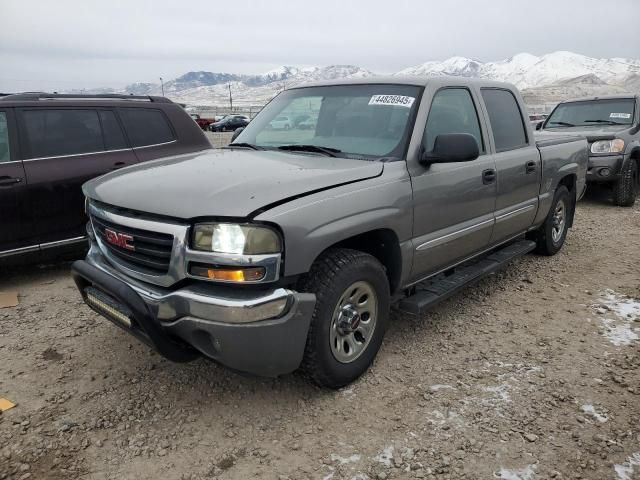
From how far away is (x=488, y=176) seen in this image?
3.92 meters

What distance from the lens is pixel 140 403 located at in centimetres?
293

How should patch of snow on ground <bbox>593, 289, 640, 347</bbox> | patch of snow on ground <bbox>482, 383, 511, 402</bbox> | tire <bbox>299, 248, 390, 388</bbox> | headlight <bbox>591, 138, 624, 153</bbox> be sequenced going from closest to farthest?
1. tire <bbox>299, 248, 390, 388</bbox>
2. patch of snow on ground <bbox>482, 383, 511, 402</bbox>
3. patch of snow on ground <bbox>593, 289, 640, 347</bbox>
4. headlight <bbox>591, 138, 624, 153</bbox>

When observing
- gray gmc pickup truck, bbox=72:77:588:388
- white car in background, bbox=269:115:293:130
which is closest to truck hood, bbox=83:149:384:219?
gray gmc pickup truck, bbox=72:77:588:388

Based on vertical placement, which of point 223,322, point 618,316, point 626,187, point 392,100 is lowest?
point 618,316

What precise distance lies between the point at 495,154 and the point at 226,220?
8.50 ft

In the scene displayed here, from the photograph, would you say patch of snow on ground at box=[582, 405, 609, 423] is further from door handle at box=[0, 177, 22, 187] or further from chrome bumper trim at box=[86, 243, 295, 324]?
door handle at box=[0, 177, 22, 187]

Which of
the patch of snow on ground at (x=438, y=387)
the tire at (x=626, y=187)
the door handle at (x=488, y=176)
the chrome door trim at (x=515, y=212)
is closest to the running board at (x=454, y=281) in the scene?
the chrome door trim at (x=515, y=212)

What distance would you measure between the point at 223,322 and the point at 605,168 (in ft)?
26.0

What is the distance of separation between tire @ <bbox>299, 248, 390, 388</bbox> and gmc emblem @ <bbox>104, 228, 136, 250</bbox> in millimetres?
951

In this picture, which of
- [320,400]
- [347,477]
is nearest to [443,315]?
[320,400]

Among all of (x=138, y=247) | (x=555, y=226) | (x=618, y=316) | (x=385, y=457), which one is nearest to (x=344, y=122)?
(x=138, y=247)

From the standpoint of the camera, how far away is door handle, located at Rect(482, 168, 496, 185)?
387cm

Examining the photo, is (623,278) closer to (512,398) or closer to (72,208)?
(512,398)

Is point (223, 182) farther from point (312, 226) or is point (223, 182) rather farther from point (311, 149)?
point (311, 149)
